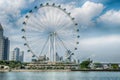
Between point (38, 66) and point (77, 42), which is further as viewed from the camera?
point (38, 66)

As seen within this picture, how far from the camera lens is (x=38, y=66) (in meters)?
148

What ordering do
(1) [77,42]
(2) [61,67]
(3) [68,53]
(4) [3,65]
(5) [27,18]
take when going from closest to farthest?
(5) [27,18], (1) [77,42], (3) [68,53], (2) [61,67], (4) [3,65]

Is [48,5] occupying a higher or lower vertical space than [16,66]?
higher

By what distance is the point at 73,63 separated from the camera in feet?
539

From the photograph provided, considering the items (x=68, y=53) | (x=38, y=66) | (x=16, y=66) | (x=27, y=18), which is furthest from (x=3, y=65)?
(x=27, y=18)

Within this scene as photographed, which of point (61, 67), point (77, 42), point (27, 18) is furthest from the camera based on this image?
point (61, 67)

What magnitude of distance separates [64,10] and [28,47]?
45.9 feet

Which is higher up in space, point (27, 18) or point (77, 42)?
point (27, 18)

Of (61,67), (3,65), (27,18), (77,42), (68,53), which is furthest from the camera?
(3,65)

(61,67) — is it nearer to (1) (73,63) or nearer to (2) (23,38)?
(1) (73,63)

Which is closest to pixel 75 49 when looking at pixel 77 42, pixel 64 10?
pixel 77 42

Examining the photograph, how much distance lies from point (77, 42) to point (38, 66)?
2646 inches

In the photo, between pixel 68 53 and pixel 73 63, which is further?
pixel 73 63

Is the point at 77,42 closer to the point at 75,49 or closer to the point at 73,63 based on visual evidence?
the point at 75,49
